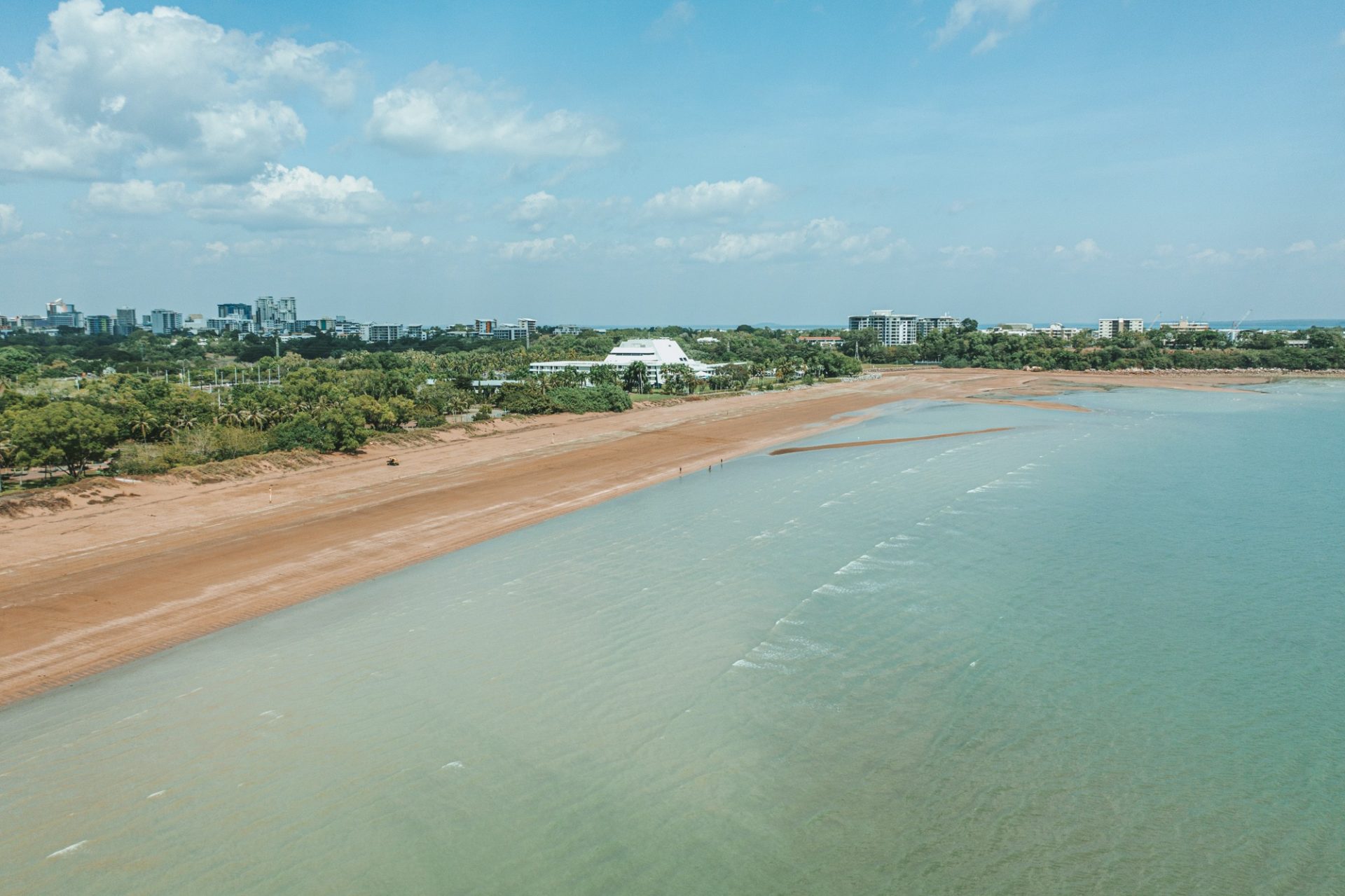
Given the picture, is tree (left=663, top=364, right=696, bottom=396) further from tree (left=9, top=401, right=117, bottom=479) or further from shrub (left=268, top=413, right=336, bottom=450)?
tree (left=9, top=401, right=117, bottom=479)

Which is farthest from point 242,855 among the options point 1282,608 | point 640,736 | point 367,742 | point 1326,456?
point 1326,456

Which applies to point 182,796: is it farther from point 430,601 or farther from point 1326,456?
point 1326,456

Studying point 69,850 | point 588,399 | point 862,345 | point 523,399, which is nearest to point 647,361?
point 588,399

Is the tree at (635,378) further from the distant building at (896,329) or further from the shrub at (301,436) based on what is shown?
the distant building at (896,329)

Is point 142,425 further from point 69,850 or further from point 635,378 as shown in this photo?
point 635,378

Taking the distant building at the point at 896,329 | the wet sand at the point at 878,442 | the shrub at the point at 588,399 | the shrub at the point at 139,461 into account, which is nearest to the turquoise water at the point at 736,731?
the shrub at the point at 139,461

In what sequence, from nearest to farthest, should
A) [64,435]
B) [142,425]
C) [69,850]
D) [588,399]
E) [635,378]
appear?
[69,850]
[64,435]
[142,425]
[588,399]
[635,378]
